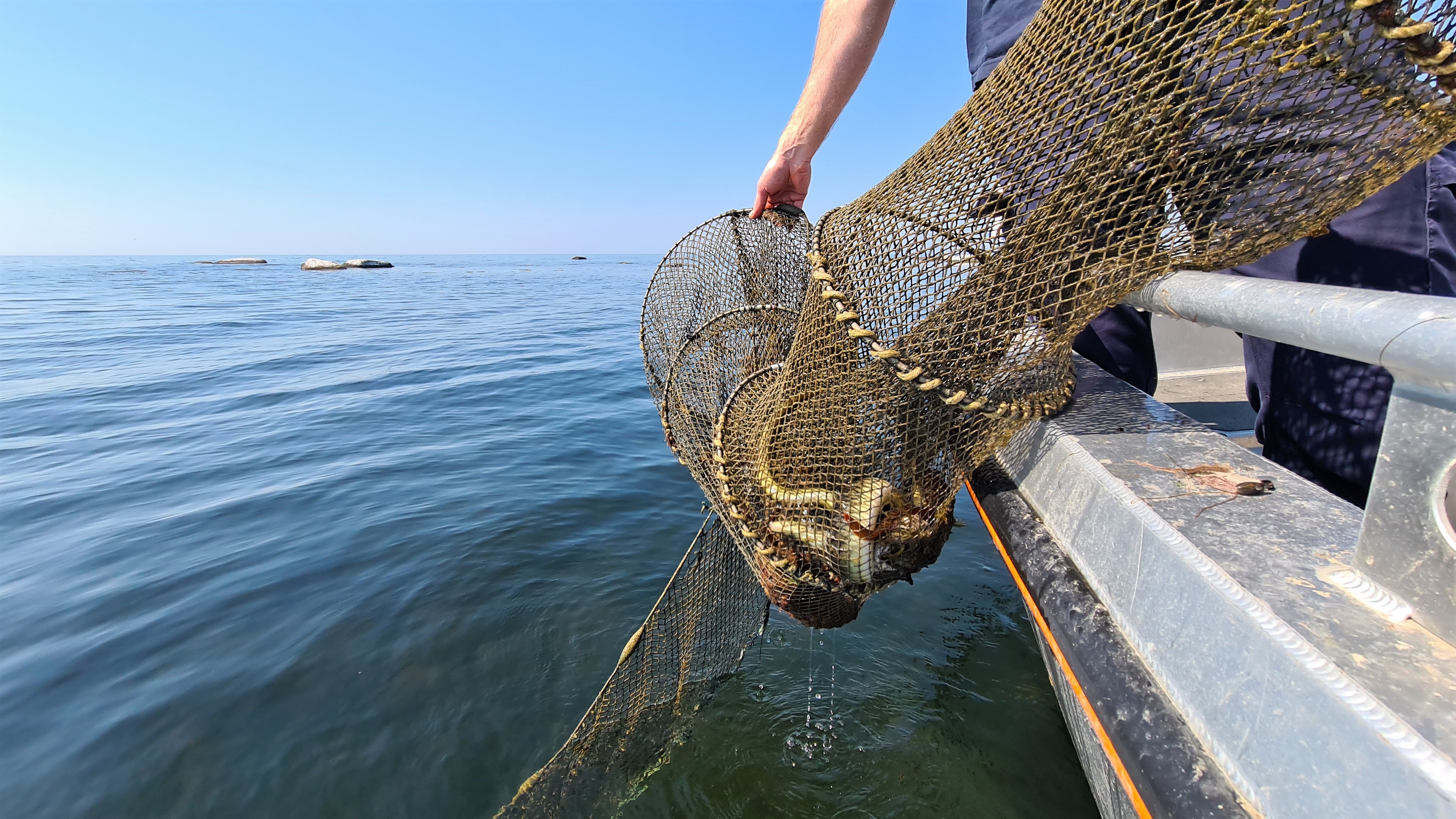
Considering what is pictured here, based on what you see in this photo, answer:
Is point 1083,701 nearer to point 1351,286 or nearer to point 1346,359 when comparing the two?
point 1346,359

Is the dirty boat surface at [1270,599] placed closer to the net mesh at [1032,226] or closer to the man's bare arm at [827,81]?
the net mesh at [1032,226]

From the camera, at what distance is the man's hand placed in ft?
7.82

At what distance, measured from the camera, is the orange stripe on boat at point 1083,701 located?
1.23 metres

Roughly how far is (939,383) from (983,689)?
259 cm

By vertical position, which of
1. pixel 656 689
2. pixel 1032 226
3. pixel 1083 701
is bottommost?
pixel 656 689

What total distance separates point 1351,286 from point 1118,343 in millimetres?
991

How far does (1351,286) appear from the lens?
75.0 inches

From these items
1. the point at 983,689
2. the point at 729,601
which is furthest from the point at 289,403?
the point at 983,689

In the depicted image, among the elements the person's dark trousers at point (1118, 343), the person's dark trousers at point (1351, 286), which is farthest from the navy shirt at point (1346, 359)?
the person's dark trousers at point (1118, 343)

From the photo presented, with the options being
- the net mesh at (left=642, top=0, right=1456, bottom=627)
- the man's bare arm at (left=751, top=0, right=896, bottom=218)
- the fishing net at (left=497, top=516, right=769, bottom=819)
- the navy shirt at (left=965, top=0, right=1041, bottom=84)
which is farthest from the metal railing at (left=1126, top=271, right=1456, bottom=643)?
the fishing net at (left=497, top=516, right=769, bottom=819)

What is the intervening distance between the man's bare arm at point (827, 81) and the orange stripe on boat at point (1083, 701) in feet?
4.91

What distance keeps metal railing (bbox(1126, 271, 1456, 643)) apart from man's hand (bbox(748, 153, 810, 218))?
1653 mm

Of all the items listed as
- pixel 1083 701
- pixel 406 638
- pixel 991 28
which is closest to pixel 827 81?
pixel 991 28

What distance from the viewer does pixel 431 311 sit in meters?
22.5
